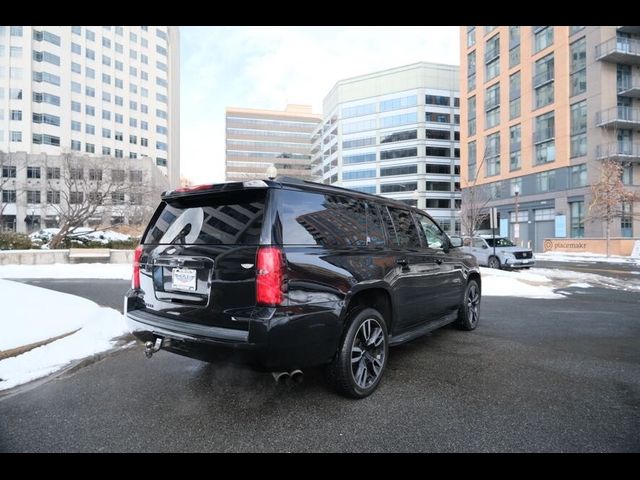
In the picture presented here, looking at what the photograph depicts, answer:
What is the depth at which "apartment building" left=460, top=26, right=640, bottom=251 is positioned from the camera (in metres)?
34.6

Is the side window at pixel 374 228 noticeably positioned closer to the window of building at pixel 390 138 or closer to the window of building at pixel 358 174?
the window of building at pixel 390 138

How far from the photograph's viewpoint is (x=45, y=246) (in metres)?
19.2

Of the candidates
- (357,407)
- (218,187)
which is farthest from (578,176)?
(218,187)

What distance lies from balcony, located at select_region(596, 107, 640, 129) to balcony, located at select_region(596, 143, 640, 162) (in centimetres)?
178

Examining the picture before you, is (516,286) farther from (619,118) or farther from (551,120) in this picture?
(551,120)

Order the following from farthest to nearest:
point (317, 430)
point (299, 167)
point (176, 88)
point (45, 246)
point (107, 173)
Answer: point (299, 167), point (176, 88), point (107, 173), point (45, 246), point (317, 430)

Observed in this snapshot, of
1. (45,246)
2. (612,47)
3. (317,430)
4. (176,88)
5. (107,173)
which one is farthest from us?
(176,88)

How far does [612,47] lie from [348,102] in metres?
52.3

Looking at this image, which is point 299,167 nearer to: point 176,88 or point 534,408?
point 176,88

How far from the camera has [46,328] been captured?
215 inches

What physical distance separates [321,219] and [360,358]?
52.3 inches
